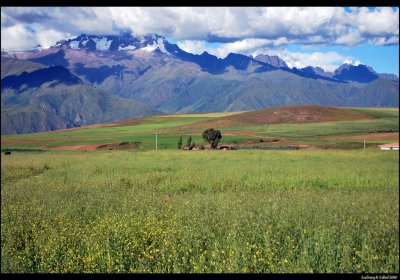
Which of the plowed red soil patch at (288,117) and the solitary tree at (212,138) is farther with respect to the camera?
the plowed red soil patch at (288,117)

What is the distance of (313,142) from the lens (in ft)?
149

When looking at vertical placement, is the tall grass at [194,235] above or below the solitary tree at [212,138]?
below

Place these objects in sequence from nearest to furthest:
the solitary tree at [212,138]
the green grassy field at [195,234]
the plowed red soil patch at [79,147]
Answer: the green grassy field at [195,234], the solitary tree at [212,138], the plowed red soil patch at [79,147]

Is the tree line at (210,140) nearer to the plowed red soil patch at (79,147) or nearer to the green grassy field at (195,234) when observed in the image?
the plowed red soil patch at (79,147)

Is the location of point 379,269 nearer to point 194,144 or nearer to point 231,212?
point 231,212

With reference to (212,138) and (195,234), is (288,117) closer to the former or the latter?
(212,138)

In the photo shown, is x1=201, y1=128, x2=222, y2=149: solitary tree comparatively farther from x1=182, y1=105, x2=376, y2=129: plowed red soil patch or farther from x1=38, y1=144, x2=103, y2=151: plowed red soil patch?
x1=182, y1=105, x2=376, y2=129: plowed red soil patch

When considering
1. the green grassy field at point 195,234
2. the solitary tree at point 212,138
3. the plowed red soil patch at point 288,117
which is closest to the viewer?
the green grassy field at point 195,234

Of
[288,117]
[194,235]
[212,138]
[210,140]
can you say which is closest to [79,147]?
[210,140]

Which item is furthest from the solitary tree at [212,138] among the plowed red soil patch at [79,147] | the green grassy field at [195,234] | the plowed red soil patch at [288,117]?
the green grassy field at [195,234]

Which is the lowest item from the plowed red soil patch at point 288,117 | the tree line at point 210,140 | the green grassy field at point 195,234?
the green grassy field at point 195,234

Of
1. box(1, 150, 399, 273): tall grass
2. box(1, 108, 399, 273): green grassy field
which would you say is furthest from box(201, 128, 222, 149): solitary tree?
box(1, 150, 399, 273): tall grass

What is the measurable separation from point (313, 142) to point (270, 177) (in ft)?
88.3

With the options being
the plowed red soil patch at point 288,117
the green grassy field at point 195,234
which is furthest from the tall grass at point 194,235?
the plowed red soil patch at point 288,117
